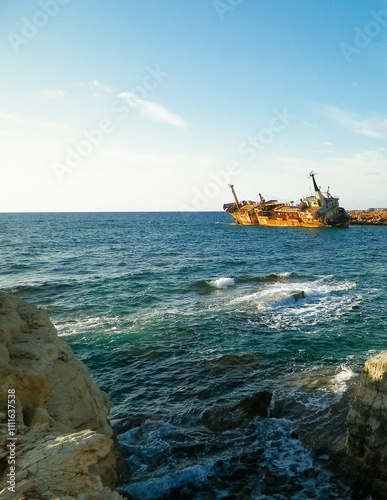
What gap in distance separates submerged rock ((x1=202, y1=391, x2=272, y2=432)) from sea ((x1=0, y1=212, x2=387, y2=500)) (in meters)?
0.23

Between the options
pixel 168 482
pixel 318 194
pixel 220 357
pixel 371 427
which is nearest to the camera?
pixel 371 427

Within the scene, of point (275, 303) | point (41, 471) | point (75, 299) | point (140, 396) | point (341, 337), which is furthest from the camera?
point (75, 299)

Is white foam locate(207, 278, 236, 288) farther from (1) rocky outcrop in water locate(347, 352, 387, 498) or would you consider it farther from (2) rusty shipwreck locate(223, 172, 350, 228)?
(2) rusty shipwreck locate(223, 172, 350, 228)

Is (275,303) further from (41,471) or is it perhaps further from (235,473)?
(41,471)

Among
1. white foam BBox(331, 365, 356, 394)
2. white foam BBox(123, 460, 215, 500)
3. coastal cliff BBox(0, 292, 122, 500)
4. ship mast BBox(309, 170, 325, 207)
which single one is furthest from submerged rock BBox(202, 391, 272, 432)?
ship mast BBox(309, 170, 325, 207)

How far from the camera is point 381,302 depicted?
23.0m

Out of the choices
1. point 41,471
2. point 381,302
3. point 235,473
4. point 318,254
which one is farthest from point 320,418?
point 318,254

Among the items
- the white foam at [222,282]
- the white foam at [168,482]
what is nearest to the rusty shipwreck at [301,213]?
the white foam at [222,282]

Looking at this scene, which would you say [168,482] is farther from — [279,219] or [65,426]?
[279,219]

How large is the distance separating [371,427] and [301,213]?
3049 inches

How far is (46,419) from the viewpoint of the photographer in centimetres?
675

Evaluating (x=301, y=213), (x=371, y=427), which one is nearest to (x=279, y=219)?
(x=301, y=213)

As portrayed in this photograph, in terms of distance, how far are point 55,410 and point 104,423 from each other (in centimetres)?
160

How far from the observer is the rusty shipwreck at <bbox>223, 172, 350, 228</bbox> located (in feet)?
259
